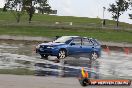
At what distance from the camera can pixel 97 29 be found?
73.2 m

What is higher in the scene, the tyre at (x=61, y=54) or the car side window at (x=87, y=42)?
the car side window at (x=87, y=42)

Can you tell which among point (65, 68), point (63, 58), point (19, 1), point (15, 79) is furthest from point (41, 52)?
point (19, 1)

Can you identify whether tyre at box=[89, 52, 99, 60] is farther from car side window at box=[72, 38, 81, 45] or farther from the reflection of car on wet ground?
car side window at box=[72, 38, 81, 45]

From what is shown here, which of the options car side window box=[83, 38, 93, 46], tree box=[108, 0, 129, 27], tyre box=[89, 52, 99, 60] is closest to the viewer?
tyre box=[89, 52, 99, 60]

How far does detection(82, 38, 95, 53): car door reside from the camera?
28.5m

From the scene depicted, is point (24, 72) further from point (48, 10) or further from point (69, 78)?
point (48, 10)

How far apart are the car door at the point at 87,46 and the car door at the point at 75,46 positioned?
0.27 m

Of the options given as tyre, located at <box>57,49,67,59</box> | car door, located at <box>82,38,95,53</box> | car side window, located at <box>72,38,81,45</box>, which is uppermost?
car side window, located at <box>72,38,81,45</box>

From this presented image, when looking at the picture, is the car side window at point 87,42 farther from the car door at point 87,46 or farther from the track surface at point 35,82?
the track surface at point 35,82

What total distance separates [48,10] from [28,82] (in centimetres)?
9493

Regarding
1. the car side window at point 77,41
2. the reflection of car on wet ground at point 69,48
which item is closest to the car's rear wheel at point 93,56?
the reflection of car on wet ground at point 69,48

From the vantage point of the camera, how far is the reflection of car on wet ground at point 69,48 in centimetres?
2712

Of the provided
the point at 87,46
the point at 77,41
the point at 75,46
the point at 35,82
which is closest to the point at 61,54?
the point at 75,46

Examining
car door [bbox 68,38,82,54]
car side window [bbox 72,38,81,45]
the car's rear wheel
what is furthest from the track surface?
the car's rear wheel
